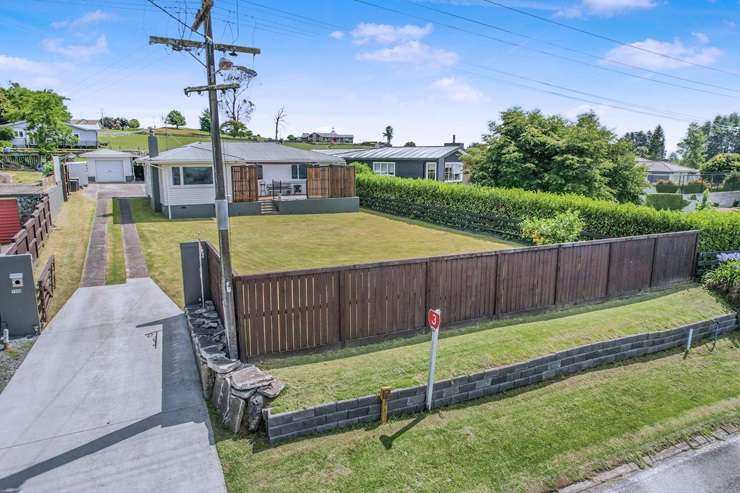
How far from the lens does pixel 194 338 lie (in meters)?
7.71

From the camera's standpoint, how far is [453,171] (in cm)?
3622

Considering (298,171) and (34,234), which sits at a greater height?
(298,171)

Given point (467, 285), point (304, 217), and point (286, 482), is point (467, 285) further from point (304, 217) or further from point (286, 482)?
point (304, 217)

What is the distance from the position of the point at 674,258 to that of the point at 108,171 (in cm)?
3966

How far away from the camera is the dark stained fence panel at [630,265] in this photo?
33.6ft

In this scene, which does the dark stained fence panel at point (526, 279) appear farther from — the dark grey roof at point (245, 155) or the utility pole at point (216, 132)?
the dark grey roof at point (245, 155)

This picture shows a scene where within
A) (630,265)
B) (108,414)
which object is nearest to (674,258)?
(630,265)

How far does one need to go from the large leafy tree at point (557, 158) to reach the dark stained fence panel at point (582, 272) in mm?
13704

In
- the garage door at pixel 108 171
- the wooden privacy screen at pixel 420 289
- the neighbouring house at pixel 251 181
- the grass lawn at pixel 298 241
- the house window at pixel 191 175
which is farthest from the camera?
the garage door at pixel 108 171

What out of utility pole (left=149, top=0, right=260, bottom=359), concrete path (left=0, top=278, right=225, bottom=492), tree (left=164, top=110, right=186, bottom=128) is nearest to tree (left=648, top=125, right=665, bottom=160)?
tree (left=164, top=110, right=186, bottom=128)

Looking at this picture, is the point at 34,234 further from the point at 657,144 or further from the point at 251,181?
the point at 657,144

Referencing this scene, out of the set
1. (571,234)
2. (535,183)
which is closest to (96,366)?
(571,234)

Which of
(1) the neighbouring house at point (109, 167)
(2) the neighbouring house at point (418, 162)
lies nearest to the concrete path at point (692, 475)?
A: (2) the neighbouring house at point (418, 162)

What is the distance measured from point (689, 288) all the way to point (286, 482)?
1091cm
